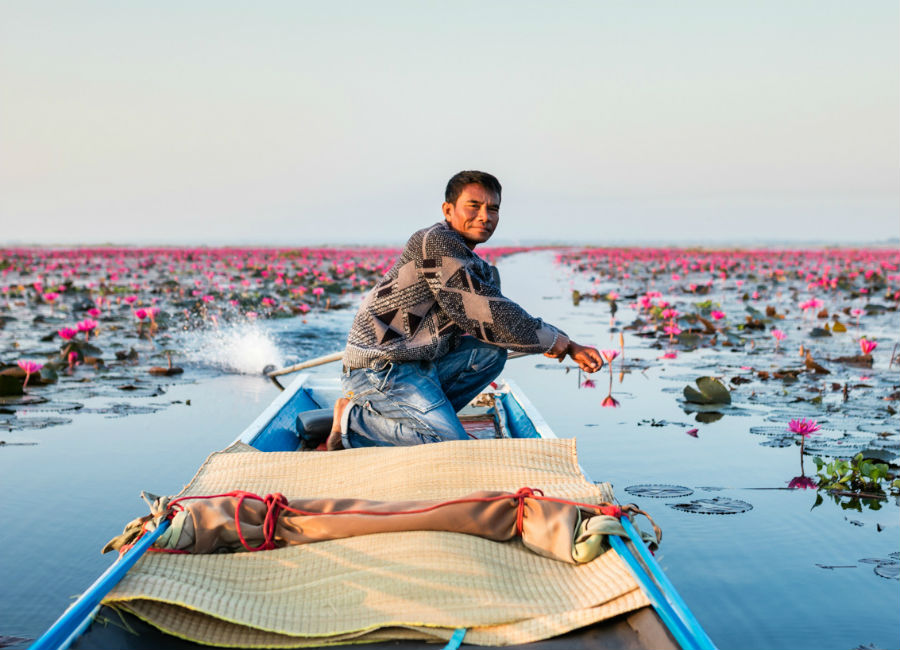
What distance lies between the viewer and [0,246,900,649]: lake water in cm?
250

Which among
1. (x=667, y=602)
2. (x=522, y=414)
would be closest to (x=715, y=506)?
(x=522, y=414)

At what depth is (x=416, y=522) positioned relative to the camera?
2.04 metres

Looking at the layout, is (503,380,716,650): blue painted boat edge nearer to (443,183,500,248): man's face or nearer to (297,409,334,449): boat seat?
(443,183,500,248): man's face

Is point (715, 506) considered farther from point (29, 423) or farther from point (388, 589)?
point (29, 423)

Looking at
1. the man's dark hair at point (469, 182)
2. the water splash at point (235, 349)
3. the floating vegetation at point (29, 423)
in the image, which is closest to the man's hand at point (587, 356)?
the man's dark hair at point (469, 182)

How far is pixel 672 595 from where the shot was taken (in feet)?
5.44

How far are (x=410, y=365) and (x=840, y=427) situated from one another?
2.89 m

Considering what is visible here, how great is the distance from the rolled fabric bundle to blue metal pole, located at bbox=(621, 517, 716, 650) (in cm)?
4

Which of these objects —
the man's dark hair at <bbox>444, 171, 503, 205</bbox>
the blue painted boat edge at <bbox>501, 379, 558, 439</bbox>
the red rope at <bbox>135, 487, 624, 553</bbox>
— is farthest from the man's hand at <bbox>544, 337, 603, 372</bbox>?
the red rope at <bbox>135, 487, 624, 553</bbox>

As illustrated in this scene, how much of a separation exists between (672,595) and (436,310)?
1.87m

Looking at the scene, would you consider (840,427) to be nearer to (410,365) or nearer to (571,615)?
(410,365)

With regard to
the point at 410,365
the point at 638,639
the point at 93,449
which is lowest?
the point at 93,449

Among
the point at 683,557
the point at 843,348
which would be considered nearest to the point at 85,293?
the point at 843,348

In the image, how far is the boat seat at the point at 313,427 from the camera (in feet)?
11.7
